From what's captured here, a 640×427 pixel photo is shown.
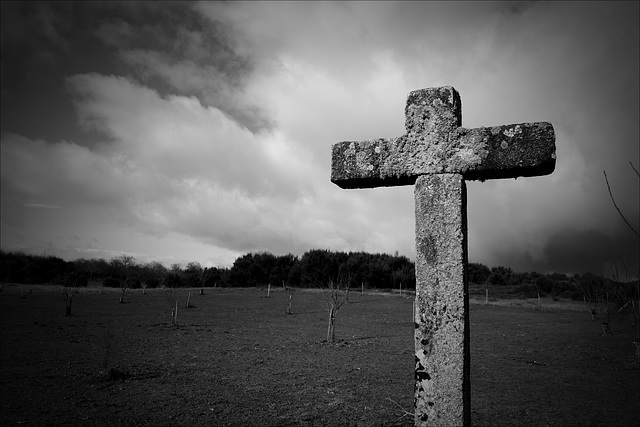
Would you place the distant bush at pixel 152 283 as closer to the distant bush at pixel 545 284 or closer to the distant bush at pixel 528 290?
the distant bush at pixel 528 290

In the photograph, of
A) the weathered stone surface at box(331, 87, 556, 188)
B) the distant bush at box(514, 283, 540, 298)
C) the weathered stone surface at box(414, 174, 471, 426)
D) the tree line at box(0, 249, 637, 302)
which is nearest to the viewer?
the weathered stone surface at box(414, 174, 471, 426)

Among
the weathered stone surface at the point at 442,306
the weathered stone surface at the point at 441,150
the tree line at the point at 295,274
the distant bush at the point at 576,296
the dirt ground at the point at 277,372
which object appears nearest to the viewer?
the weathered stone surface at the point at 442,306

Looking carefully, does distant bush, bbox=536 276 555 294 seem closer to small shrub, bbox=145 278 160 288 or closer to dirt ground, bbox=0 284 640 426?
dirt ground, bbox=0 284 640 426

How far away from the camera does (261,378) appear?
11820 mm

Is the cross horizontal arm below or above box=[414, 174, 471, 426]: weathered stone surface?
above

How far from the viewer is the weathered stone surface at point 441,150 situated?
2.82 metres

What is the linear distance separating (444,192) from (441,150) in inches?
13.2

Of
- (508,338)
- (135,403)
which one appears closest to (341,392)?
(135,403)

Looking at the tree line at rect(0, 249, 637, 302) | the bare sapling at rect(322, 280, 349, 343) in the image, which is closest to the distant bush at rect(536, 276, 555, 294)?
the tree line at rect(0, 249, 637, 302)

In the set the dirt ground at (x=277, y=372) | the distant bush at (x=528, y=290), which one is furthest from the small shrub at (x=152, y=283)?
the distant bush at (x=528, y=290)

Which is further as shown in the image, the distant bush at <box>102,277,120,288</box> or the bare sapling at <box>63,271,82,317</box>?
the distant bush at <box>102,277,120,288</box>

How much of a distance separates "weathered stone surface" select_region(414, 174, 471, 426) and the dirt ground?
5.67 m

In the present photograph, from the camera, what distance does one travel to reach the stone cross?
273 centimetres

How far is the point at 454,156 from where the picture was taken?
2.96 metres
